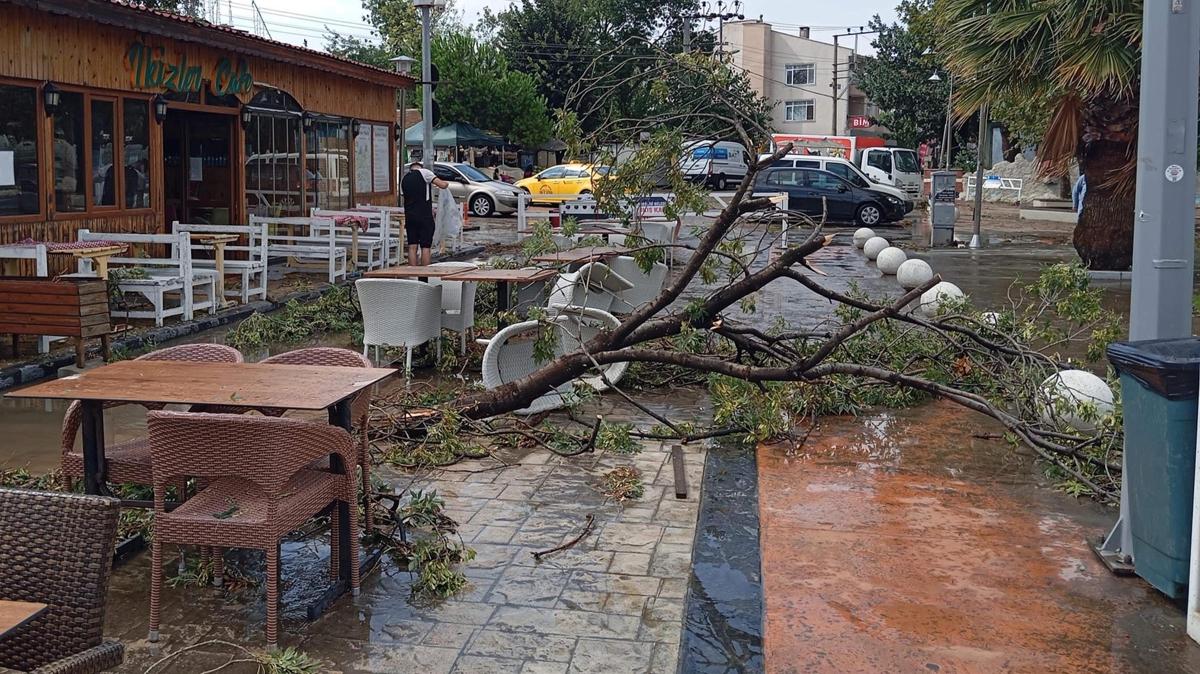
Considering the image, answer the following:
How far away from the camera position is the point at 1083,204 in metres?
17.9

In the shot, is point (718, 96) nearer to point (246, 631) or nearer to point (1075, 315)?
point (1075, 315)

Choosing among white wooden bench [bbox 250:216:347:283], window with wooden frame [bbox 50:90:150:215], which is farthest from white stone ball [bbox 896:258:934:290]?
window with wooden frame [bbox 50:90:150:215]

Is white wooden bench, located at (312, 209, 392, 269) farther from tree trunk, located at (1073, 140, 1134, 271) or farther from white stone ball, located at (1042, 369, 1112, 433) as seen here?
white stone ball, located at (1042, 369, 1112, 433)

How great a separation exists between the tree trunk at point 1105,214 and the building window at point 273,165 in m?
12.3

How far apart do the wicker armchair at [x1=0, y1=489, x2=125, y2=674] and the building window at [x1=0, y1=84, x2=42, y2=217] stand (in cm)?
1026

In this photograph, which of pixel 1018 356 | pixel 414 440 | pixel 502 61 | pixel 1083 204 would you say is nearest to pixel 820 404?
pixel 1018 356

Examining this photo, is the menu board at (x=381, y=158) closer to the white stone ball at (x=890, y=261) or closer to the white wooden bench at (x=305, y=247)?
the white wooden bench at (x=305, y=247)

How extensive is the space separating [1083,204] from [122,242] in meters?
13.8

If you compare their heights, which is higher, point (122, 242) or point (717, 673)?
point (122, 242)

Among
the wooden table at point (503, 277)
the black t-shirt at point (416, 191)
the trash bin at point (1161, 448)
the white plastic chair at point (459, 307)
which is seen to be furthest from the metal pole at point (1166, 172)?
the black t-shirt at point (416, 191)

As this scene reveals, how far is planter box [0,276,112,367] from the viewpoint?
9289mm

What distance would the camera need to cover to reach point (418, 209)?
15.9 meters

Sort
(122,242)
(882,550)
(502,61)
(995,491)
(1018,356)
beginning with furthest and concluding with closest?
(502,61) → (122,242) → (1018,356) → (995,491) → (882,550)

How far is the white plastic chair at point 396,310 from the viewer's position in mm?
9070
